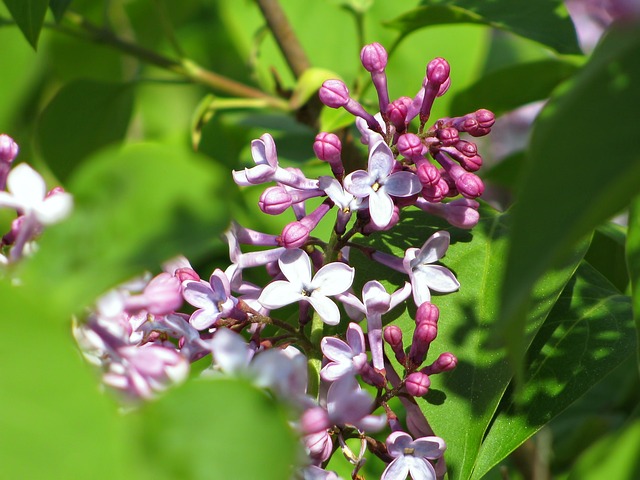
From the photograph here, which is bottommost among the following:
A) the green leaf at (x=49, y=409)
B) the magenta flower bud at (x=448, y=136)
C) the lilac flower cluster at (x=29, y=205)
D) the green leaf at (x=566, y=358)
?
the green leaf at (x=566, y=358)

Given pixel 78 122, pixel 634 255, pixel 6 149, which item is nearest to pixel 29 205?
pixel 6 149

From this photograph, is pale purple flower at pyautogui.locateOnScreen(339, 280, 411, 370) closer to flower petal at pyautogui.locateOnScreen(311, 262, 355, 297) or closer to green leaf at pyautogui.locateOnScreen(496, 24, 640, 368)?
flower petal at pyautogui.locateOnScreen(311, 262, 355, 297)

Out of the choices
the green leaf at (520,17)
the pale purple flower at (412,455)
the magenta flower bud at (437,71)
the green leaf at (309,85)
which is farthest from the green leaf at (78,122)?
the pale purple flower at (412,455)

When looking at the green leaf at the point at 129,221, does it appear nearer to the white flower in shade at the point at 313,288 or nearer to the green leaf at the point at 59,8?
the white flower in shade at the point at 313,288

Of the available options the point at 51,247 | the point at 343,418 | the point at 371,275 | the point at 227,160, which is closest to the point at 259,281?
the point at 227,160

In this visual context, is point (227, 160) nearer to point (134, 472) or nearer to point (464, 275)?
point (464, 275)

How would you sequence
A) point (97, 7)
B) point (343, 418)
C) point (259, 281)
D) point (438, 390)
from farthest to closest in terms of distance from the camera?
point (97, 7), point (259, 281), point (438, 390), point (343, 418)

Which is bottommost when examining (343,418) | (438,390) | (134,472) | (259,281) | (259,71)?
(259,281)

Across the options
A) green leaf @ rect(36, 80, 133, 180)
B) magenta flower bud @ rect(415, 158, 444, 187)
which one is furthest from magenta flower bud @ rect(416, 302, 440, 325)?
green leaf @ rect(36, 80, 133, 180)
